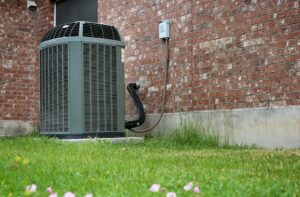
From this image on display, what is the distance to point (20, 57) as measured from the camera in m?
9.88

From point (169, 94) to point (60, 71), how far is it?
1564 millimetres

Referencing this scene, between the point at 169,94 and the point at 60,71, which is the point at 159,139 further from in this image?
the point at 60,71

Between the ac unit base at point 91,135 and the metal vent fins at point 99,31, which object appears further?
the metal vent fins at point 99,31

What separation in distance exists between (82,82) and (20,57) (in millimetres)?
4306

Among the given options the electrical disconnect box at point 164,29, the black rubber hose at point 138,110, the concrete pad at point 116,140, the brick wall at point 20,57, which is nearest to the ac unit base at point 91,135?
the concrete pad at point 116,140

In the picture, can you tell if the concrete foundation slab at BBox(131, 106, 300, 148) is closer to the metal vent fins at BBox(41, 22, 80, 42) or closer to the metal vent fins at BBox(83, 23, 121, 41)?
the metal vent fins at BBox(83, 23, 121, 41)

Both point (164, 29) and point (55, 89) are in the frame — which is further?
point (164, 29)

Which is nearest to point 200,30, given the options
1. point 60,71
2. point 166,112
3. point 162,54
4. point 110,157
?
point 162,54

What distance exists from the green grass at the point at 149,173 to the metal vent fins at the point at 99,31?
207 cm

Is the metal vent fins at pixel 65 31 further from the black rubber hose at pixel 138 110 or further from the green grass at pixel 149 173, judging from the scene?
the green grass at pixel 149 173

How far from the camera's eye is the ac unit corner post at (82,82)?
6.00 m

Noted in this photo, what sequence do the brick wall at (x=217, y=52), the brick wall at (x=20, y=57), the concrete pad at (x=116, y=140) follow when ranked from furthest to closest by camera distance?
the brick wall at (x=20, y=57), the concrete pad at (x=116, y=140), the brick wall at (x=217, y=52)

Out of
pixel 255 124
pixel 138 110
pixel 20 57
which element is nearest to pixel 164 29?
pixel 138 110

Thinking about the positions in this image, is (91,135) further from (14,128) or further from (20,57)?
(20,57)
